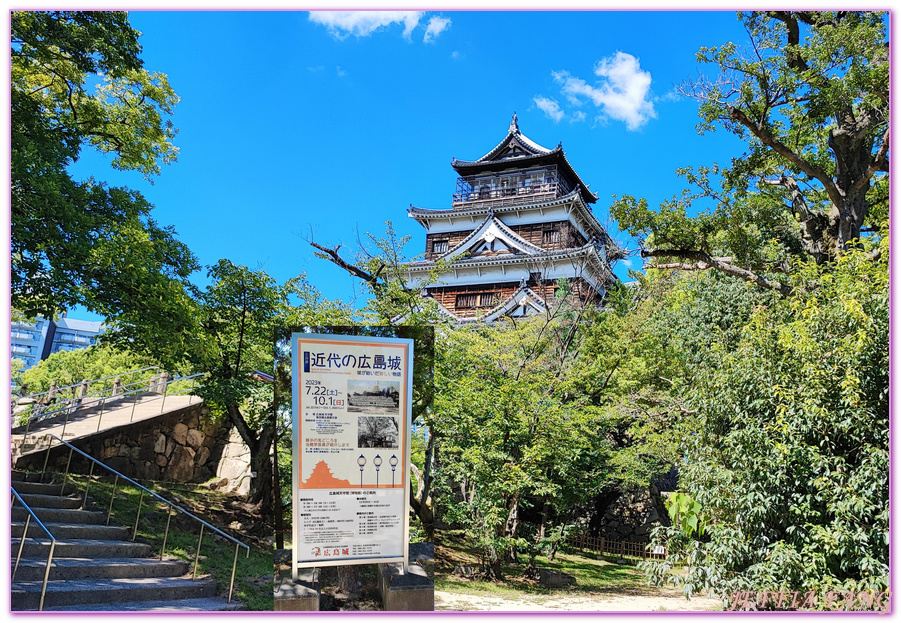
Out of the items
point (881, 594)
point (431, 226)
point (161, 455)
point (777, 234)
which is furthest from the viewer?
point (431, 226)

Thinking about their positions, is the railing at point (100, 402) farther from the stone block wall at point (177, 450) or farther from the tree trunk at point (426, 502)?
the tree trunk at point (426, 502)

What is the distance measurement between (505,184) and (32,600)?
723 inches

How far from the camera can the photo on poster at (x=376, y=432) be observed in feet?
14.6

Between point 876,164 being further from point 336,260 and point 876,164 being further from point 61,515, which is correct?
point 61,515

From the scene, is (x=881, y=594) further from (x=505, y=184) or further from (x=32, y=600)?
(x=505, y=184)

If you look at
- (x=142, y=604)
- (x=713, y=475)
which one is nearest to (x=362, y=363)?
(x=142, y=604)

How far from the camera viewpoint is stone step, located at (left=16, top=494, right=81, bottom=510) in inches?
261

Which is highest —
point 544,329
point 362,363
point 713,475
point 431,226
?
point 431,226

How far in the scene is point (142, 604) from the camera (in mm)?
5078

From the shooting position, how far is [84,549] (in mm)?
5836

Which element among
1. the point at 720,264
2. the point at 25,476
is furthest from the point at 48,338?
the point at 720,264

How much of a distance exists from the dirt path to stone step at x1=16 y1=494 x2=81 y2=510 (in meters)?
4.50

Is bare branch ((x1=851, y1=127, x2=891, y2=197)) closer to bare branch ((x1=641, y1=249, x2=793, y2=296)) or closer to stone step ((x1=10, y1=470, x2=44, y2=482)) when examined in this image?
bare branch ((x1=641, y1=249, x2=793, y2=296))

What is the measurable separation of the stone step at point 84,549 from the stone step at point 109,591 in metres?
0.59
